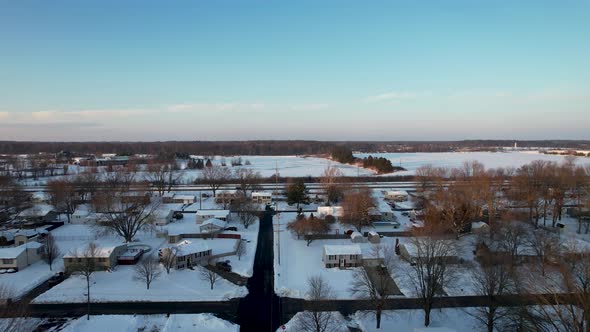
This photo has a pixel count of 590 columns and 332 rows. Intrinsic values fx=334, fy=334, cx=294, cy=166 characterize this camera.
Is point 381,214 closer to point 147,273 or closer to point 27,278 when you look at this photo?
point 147,273

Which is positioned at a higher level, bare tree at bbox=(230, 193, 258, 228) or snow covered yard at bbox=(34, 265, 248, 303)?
bare tree at bbox=(230, 193, 258, 228)

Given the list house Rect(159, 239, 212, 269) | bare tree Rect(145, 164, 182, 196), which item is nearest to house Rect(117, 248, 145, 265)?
house Rect(159, 239, 212, 269)

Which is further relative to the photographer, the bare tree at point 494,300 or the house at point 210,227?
the house at point 210,227

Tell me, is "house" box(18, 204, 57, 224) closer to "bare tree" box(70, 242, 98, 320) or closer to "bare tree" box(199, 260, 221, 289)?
"bare tree" box(70, 242, 98, 320)

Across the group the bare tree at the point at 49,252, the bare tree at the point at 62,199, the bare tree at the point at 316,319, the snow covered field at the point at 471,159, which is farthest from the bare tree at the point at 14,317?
the snow covered field at the point at 471,159

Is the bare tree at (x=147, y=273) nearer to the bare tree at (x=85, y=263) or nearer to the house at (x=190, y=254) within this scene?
the house at (x=190, y=254)

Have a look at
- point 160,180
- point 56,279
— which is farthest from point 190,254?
point 160,180
